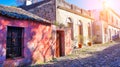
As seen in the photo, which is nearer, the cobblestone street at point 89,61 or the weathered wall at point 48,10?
the cobblestone street at point 89,61

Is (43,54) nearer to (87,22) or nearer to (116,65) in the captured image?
(116,65)

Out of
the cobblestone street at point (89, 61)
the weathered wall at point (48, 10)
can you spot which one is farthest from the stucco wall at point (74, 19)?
the cobblestone street at point (89, 61)

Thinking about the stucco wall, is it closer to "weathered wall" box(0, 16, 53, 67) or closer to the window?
"weathered wall" box(0, 16, 53, 67)

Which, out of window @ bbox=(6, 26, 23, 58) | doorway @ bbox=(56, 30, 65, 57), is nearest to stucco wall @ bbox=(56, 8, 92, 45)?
doorway @ bbox=(56, 30, 65, 57)

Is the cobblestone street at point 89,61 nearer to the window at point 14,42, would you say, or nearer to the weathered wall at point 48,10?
the window at point 14,42

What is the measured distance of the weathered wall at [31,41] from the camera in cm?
786

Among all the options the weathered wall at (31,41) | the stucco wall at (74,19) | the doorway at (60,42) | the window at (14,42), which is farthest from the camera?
the stucco wall at (74,19)

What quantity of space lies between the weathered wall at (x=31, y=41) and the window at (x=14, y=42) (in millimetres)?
270

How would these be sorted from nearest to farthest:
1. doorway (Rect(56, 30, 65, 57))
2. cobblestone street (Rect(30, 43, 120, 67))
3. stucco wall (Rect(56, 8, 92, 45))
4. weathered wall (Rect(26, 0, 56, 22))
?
cobblestone street (Rect(30, 43, 120, 67))
doorway (Rect(56, 30, 65, 57))
weathered wall (Rect(26, 0, 56, 22))
stucco wall (Rect(56, 8, 92, 45))

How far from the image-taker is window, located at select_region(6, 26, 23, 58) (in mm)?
8492

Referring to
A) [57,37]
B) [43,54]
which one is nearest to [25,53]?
[43,54]

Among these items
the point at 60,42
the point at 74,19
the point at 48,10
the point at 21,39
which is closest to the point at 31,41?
the point at 21,39

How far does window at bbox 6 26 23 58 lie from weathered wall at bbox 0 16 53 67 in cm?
27

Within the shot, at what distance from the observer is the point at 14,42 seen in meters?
8.82
